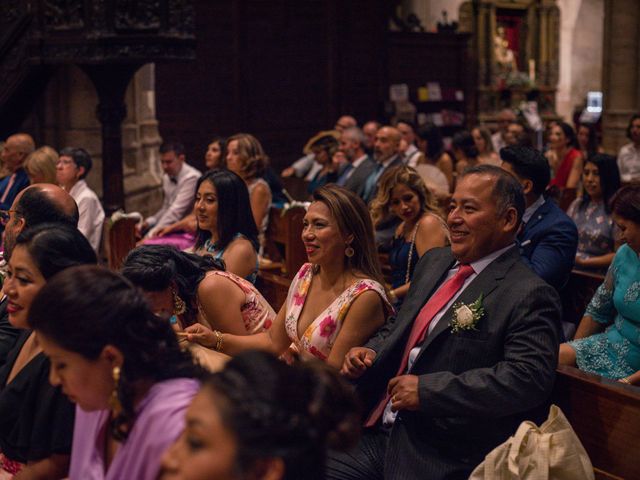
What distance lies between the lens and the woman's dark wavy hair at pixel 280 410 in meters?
1.72

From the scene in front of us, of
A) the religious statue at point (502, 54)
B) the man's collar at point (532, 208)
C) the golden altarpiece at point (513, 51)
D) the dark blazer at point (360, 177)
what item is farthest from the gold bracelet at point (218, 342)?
the religious statue at point (502, 54)

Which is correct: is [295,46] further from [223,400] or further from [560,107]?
[223,400]

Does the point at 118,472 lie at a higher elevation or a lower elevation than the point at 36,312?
lower

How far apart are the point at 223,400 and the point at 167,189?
271 inches

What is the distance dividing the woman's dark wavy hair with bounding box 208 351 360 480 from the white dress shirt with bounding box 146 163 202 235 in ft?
20.3

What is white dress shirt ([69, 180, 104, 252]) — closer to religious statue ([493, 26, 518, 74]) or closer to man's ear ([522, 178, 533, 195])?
man's ear ([522, 178, 533, 195])

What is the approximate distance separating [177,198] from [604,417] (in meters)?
5.57

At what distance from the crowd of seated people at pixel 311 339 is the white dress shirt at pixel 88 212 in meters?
2.07

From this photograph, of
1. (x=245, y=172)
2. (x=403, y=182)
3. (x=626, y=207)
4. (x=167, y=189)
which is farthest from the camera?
(x=167, y=189)

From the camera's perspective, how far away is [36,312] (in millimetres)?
2285

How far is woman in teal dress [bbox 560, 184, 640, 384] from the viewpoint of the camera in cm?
393

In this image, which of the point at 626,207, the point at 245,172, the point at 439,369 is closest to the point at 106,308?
the point at 439,369

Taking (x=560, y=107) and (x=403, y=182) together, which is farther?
(x=560, y=107)

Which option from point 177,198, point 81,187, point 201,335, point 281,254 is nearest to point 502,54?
point 177,198
